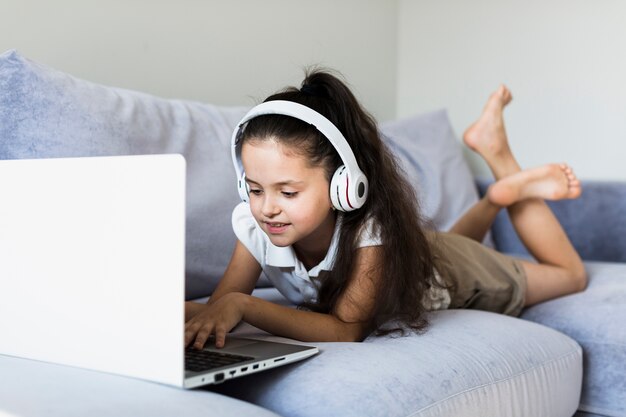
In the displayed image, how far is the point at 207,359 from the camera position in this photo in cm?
94

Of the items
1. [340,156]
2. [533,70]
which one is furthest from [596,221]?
[340,156]

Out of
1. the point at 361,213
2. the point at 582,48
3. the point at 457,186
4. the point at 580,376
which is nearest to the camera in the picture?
the point at 361,213

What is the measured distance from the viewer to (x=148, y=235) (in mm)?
840

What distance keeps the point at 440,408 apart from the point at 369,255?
31 centimetres

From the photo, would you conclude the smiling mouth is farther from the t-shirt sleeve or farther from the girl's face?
the t-shirt sleeve

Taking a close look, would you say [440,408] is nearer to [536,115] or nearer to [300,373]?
[300,373]

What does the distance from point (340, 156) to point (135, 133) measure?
0.47 meters

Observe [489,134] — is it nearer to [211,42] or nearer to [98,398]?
[211,42]

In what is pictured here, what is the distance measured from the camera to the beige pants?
1.59 m

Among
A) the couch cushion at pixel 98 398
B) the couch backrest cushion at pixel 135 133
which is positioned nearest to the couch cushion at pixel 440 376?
the couch cushion at pixel 98 398

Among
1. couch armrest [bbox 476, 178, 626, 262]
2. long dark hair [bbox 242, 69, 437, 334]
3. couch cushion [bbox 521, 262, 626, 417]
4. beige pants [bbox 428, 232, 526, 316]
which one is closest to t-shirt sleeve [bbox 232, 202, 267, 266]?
long dark hair [bbox 242, 69, 437, 334]

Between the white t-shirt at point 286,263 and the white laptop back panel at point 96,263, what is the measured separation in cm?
48

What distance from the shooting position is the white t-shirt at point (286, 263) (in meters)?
1.33

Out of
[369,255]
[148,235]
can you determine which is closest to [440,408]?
[369,255]
